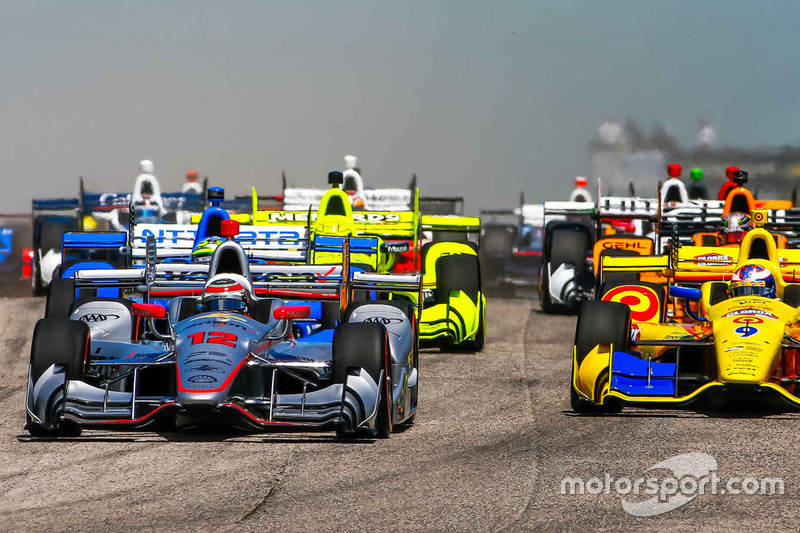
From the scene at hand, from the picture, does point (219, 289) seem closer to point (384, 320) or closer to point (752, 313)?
point (384, 320)

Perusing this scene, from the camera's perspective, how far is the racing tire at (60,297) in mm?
15617

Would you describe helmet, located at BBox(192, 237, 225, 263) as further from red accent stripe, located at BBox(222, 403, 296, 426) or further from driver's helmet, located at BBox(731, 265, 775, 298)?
driver's helmet, located at BBox(731, 265, 775, 298)

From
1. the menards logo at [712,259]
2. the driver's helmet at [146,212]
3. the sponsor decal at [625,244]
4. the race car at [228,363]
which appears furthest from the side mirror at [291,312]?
the driver's helmet at [146,212]

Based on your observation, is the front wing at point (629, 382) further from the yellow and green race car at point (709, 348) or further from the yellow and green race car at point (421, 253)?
the yellow and green race car at point (421, 253)

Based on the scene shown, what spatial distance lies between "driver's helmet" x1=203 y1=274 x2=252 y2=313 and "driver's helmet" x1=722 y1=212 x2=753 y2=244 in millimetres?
8674

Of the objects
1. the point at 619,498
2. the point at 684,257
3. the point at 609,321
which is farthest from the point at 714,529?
the point at 684,257

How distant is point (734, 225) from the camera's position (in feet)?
61.4

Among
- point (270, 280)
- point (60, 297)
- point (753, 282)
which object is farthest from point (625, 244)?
point (60, 297)

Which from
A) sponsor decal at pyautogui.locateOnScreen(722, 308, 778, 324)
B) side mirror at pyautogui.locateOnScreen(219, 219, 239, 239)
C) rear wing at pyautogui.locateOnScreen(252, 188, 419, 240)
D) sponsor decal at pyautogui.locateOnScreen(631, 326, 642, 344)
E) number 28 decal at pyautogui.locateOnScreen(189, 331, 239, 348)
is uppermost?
side mirror at pyautogui.locateOnScreen(219, 219, 239, 239)

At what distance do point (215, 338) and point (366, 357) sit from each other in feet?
3.90

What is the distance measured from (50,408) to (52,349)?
49cm

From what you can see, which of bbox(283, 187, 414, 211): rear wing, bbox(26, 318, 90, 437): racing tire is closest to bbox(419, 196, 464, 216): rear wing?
bbox(283, 187, 414, 211): rear wing

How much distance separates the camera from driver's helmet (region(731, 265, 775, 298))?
13570mm

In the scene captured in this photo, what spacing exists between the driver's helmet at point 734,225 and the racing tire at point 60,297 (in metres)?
8.60
